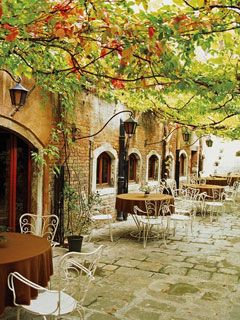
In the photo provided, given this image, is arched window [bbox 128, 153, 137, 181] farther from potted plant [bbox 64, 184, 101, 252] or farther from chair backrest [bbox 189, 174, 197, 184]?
chair backrest [bbox 189, 174, 197, 184]

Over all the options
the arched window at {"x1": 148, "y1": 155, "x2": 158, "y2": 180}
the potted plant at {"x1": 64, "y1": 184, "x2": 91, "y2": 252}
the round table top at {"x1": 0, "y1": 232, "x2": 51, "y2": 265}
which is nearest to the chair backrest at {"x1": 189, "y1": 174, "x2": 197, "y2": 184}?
the arched window at {"x1": 148, "y1": 155, "x2": 158, "y2": 180}

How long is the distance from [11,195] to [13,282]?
2.93 meters

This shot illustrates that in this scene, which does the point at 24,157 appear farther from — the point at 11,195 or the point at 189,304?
the point at 189,304

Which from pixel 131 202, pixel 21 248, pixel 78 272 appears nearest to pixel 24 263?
pixel 21 248

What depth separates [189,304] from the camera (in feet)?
12.9

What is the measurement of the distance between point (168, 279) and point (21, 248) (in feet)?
7.28

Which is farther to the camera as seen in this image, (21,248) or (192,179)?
(192,179)

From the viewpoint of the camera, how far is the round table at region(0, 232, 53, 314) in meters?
2.89

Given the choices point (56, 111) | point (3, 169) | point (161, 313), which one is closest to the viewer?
point (161, 313)

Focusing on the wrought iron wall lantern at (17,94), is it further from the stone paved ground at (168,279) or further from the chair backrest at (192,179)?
the chair backrest at (192,179)

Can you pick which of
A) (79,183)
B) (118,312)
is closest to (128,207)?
(79,183)

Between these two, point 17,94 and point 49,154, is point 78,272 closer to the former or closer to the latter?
point 17,94

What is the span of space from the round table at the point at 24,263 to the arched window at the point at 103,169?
4.56 metres

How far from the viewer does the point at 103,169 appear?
8.57m
